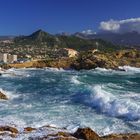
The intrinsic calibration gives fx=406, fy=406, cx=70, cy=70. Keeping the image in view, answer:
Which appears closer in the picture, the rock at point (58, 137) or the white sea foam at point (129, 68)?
the rock at point (58, 137)

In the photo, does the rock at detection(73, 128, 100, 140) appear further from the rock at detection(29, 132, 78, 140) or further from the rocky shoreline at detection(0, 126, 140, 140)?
the rock at detection(29, 132, 78, 140)

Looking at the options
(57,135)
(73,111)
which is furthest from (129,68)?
(57,135)

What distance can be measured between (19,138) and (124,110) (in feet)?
40.9

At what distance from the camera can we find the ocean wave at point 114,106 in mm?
26828

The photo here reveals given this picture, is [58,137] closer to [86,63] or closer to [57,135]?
[57,135]

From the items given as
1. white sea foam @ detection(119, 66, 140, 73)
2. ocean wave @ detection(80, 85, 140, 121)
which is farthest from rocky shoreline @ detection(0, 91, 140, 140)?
white sea foam @ detection(119, 66, 140, 73)

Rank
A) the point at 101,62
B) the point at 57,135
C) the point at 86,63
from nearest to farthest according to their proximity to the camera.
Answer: the point at 57,135 → the point at 86,63 → the point at 101,62

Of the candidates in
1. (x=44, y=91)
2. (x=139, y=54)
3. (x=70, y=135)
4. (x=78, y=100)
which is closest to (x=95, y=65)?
(x=139, y=54)

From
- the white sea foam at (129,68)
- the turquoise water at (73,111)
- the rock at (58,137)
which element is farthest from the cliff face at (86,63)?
the rock at (58,137)

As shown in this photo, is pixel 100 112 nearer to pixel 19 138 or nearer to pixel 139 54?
pixel 19 138

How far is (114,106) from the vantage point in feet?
95.9

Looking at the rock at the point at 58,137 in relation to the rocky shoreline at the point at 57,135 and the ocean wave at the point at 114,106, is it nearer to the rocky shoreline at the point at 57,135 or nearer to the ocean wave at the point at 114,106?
the rocky shoreline at the point at 57,135

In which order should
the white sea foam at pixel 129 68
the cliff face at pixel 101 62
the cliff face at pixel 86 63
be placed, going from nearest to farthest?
the white sea foam at pixel 129 68
the cliff face at pixel 101 62
the cliff face at pixel 86 63

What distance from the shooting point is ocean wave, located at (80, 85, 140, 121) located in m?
26.8
